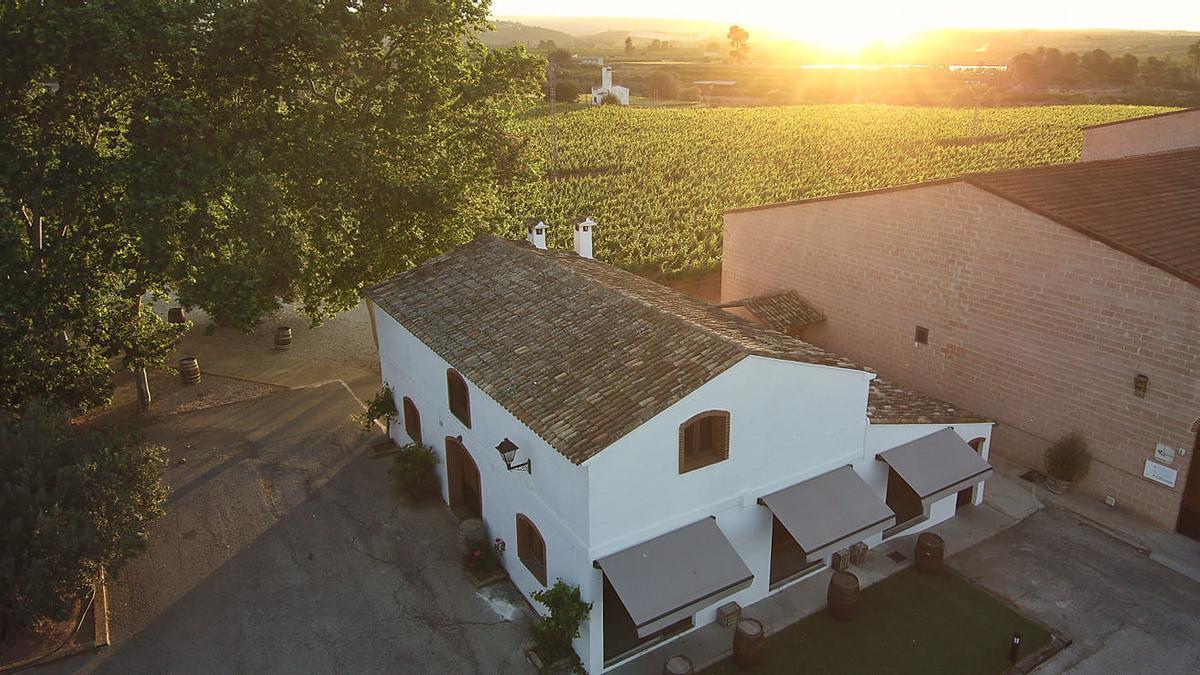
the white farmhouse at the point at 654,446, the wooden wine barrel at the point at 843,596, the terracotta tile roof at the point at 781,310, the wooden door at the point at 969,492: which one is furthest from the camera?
the terracotta tile roof at the point at 781,310

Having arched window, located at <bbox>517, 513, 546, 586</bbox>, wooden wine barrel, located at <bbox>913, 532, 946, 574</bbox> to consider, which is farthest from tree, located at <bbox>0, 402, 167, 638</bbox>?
wooden wine barrel, located at <bbox>913, 532, 946, 574</bbox>

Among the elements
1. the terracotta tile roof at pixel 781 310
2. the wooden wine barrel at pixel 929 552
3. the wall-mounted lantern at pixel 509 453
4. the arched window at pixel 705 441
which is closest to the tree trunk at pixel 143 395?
the wall-mounted lantern at pixel 509 453

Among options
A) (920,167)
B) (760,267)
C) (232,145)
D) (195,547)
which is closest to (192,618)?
(195,547)

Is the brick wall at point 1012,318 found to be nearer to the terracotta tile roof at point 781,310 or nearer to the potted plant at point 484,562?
the terracotta tile roof at point 781,310

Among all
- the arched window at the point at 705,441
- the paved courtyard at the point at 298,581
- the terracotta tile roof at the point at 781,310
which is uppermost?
the arched window at the point at 705,441

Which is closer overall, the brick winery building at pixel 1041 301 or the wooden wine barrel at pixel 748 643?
the wooden wine barrel at pixel 748 643

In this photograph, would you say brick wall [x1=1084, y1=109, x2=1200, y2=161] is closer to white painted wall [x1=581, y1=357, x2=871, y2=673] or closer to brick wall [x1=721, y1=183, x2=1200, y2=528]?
brick wall [x1=721, y1=183, x2=1200, y2=528]

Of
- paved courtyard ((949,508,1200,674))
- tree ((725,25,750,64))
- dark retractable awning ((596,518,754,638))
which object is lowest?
paved courtyard ((949,508,1200,674))
